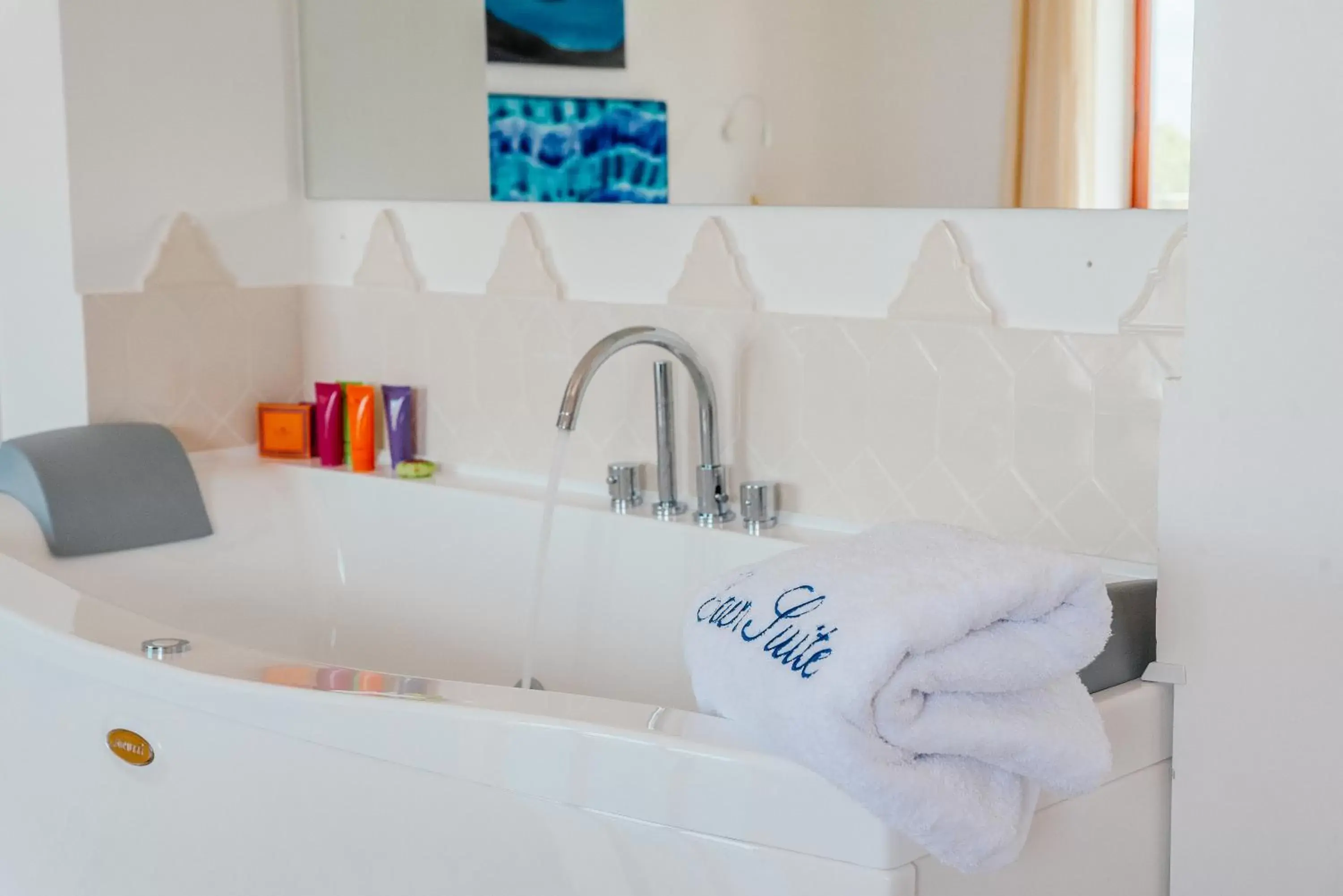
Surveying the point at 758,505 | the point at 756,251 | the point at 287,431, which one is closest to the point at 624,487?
the point at 758,505

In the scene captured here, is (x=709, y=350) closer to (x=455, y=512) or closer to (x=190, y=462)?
(x=455, y=512)

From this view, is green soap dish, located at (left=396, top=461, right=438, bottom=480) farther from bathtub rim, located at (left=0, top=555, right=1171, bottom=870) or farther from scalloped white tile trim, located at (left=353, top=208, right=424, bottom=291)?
bathtub rim, located at (left=0, top=555, right=1171, bottom=870)

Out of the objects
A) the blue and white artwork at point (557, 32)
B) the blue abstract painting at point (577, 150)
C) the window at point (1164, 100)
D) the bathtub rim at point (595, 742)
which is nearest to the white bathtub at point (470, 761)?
the bathtub rim at point (595, 742)

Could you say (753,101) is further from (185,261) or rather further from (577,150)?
(185,261)

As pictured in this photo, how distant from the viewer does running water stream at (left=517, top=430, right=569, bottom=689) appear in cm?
221

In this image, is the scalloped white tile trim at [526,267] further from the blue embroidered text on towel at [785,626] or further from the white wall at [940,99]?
the blue embroidered text on towel at [785,626]

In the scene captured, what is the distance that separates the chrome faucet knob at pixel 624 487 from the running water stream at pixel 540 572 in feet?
0.29

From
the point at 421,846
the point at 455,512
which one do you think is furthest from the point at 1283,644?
the point at 455,512

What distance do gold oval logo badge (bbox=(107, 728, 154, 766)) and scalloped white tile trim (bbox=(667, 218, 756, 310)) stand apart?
1.01m

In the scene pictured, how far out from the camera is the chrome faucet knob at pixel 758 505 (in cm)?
219

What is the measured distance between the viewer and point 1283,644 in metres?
1.46

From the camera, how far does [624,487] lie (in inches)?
93.2

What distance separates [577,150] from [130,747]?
1.15 m

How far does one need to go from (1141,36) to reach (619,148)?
87cm
